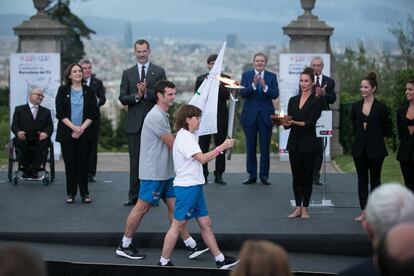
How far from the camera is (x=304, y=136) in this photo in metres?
9.28

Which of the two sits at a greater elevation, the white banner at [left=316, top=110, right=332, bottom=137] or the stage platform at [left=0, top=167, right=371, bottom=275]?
the white banner at [left=316, top=110, right=332, bottom=137]

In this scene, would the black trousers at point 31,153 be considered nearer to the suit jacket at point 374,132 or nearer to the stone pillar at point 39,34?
the stone pillar at point 39,34

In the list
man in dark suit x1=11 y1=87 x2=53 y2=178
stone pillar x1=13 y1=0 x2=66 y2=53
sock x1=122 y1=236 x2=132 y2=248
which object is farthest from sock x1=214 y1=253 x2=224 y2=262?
stone pillar x1=13 y1=0 x2=66 y2=53

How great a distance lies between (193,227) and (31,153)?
374cm

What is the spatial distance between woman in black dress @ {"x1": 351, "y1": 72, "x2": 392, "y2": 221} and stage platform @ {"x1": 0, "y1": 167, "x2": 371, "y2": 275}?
596 millimetres

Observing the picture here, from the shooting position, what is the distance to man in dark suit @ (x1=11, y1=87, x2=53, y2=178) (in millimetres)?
11906

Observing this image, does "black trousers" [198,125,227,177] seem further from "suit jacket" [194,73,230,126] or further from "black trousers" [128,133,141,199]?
"black trousers" [128,133,141,199]

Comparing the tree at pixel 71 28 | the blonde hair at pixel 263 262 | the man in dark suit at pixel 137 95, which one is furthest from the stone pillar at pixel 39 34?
the blonde hair at pixel 263 262

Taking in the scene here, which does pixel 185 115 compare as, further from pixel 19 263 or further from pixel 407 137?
pixel 19 263

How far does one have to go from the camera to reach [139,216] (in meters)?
8.13

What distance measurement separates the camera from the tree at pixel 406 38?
2003cm

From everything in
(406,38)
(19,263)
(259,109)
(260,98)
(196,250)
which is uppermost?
(406,38)

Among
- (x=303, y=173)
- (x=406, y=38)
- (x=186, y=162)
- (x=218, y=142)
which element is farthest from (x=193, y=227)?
(x=406, y=38)

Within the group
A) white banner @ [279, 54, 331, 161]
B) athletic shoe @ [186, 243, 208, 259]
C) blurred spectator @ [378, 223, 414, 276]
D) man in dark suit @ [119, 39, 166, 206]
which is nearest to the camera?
blurred spectator @ [378, 223, 414, 276]
